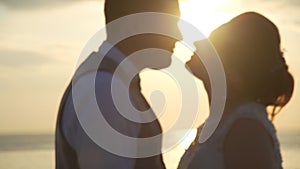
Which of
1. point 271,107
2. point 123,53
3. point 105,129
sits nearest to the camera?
point 105,129

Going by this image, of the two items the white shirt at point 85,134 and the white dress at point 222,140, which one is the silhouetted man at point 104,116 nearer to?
the white shirt at point 85,134

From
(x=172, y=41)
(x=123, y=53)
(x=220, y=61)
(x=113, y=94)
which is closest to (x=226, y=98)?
(x=220, y=61)

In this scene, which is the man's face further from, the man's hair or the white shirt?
the white shirt

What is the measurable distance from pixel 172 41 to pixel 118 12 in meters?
0.32

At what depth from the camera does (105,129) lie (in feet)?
9.45

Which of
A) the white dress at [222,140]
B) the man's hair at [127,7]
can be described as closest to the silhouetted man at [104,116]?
the man's hair at [127,7]

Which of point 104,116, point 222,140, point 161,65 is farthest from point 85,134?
point 222,140

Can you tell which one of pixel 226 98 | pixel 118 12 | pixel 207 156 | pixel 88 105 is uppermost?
pixel 118 12

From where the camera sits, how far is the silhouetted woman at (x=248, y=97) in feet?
11.6

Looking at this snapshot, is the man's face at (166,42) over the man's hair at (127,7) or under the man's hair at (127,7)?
under

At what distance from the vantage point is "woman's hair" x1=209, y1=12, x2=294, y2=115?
373 centimetres

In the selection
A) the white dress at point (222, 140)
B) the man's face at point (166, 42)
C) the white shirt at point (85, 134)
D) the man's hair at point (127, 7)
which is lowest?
the white dress at point (222, 140)

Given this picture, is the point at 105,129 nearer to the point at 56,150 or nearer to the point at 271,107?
the point at 56,150

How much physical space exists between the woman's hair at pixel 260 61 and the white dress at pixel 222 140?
0.35 feet
